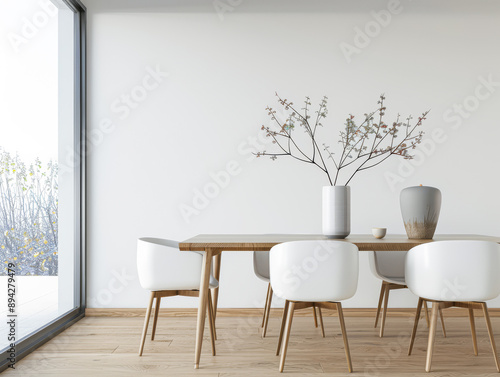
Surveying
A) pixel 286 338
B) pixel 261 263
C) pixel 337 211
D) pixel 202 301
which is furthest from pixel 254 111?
pixel 286 338

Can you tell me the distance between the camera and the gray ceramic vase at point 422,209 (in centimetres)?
261

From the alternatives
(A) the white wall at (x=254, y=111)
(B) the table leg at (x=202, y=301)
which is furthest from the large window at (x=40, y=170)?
(B) the table leg at (x=202, y=301)

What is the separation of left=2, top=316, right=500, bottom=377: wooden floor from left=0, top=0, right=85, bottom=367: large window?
0.78 feet

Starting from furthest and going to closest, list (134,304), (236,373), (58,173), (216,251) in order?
(134,304)
(58,173)
(216,251)
(236,373)

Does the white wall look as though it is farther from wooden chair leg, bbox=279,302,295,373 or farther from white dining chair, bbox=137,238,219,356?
wooden chair leg, bbox=279,302,295,373

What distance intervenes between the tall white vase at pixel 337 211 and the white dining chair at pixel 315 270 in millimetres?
349

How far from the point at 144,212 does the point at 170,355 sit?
1.35 metres

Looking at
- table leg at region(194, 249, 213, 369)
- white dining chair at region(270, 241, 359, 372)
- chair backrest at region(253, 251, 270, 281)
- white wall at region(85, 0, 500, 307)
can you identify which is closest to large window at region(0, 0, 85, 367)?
white wall at region(85, 0, 500, 307)

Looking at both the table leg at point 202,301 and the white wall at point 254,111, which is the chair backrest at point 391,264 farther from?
the table leg at point 202,301

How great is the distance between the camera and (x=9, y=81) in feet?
8.63

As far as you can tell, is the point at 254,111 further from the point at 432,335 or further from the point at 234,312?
the point at 432,335

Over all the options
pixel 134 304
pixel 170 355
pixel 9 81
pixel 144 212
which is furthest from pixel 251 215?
pixel 9 81

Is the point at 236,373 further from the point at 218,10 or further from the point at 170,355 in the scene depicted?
the point at 218,10

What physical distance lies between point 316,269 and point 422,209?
781 mm
